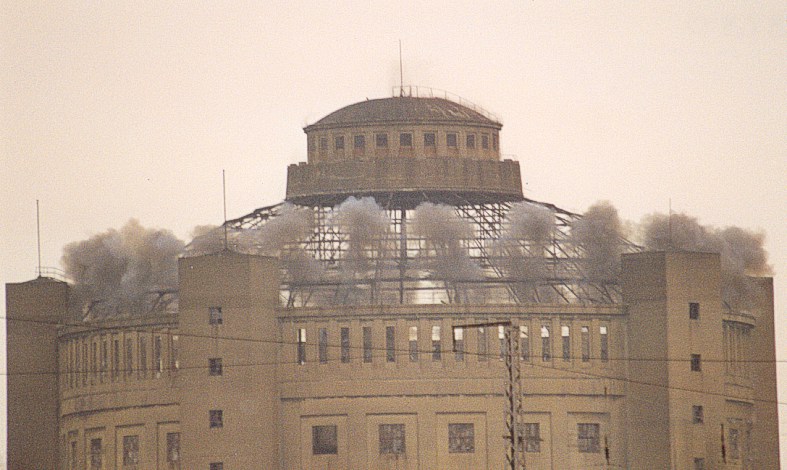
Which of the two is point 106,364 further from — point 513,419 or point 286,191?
point 513,419

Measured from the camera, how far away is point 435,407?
6166 inches

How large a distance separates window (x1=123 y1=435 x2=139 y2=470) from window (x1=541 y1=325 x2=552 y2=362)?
78.4ft

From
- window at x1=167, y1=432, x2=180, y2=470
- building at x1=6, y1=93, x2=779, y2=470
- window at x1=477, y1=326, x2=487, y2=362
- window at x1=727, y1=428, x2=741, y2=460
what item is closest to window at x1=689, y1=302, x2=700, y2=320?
building at x1=6, y1=93, x2=779, y2=470

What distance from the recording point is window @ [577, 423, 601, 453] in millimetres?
158375

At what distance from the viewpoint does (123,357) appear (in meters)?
160

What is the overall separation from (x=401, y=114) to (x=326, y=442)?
80.8ft

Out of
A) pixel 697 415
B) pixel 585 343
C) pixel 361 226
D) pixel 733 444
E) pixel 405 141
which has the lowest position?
pixel 733 444

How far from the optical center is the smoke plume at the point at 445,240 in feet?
527

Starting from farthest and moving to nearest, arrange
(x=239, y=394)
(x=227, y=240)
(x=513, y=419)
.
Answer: (x=227, y=240) < (x=239, y=394) < (x=513, y=419)

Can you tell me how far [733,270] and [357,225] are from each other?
2348cm

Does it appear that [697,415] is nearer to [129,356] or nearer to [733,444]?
[733,444]

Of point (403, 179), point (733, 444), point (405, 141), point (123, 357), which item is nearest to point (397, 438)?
point (123, 357)

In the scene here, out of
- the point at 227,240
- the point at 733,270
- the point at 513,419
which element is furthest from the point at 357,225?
the point at 513,419

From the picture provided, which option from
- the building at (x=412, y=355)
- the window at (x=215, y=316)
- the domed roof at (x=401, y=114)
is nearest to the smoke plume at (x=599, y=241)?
the building at (x=412, y=355)
